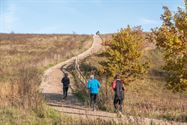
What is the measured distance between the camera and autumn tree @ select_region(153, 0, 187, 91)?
22.8m

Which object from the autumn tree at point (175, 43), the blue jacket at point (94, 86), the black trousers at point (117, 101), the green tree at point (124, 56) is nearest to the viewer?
the black trousers at point (117, 101)

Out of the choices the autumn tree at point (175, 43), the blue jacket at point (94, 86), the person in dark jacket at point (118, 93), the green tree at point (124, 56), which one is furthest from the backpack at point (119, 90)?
the green tree at point (124, 56)

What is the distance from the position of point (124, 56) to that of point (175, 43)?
798 inches

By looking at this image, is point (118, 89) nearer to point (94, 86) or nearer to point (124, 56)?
point (94, 86)

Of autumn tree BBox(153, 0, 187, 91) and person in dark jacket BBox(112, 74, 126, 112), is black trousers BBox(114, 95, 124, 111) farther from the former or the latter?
autumn tree BBox(153, 0, 187, 91)

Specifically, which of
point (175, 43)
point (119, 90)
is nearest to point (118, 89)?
point (119, 90)

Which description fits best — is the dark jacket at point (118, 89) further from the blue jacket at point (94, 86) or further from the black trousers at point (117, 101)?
the blue jacket at point (94, 86)

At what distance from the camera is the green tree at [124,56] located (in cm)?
4266

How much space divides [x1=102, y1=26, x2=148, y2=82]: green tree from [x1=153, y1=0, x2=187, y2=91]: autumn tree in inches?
695

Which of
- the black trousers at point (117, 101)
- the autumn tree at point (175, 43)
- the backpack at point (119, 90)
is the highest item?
the autumn tree at point (175, 43)

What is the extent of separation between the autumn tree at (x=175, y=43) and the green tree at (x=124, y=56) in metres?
17.7

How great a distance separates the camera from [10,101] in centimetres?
1622

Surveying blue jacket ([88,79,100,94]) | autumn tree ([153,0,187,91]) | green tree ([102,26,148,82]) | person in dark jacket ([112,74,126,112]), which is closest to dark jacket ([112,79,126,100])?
person in dark jacket ([112,74,126,112])

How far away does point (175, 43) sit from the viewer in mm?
22641
